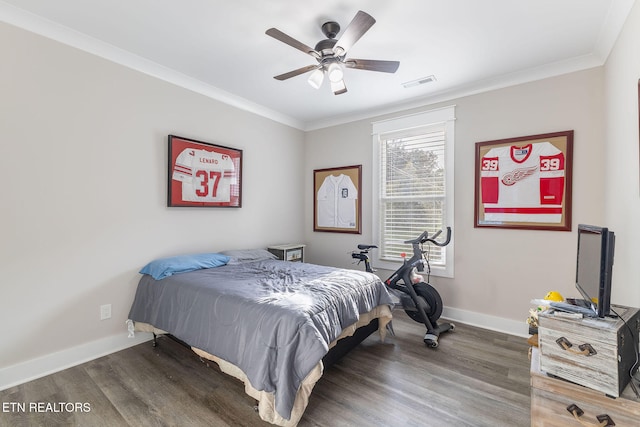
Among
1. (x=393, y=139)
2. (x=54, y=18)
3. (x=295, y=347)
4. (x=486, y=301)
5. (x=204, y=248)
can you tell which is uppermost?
(x=54, y=18)

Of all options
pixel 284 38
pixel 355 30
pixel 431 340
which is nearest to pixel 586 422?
pixel 431 340

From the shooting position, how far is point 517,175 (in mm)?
2994

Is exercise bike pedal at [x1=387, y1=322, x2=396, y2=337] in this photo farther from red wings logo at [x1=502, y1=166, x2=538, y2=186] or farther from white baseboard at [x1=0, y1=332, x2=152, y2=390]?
white baseboard at [x1=0, y1=332, x2=152, y2=390]

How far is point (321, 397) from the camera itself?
1979 mm

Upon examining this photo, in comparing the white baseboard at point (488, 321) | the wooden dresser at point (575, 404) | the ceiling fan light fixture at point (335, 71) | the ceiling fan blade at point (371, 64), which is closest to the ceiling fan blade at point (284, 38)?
the ceiling fan light fixture at point (335, 71)

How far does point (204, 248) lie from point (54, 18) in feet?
7.71

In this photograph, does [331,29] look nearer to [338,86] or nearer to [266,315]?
[338,86]

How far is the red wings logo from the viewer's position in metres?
2.93

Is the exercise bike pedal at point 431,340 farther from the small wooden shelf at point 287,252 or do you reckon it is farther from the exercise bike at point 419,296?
the small wooden shelf at point 287,252

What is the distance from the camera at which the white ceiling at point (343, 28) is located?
6.70ft

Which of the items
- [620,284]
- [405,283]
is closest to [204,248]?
[405,283]

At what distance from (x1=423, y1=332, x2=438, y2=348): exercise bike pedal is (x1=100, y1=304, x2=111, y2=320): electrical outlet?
2994 mm

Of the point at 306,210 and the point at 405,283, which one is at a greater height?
the point at 306,210

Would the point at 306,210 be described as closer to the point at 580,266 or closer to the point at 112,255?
the point at 112,255
